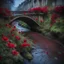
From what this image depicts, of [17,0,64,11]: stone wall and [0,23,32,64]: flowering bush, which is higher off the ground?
[17,0,64,11]: stone wall

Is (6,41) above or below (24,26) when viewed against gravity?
above

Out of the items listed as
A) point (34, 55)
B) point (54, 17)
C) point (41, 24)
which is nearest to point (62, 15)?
point (54, 17)

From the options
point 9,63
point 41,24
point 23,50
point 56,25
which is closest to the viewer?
point 9,63

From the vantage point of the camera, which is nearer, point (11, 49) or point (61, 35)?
point (11, 49)

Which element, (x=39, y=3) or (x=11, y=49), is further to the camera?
(x=39, y=3)

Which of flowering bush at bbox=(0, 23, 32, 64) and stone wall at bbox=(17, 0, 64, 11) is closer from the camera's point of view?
flowering bush at bbox=(0, 23, 32, 64)

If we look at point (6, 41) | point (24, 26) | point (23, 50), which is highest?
point (6, 41)

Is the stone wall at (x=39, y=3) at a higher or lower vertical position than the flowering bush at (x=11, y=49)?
higher

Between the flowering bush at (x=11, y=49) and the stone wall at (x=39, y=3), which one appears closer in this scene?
the flowering bush at (x=11, y=49)

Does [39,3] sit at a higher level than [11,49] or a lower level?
higher

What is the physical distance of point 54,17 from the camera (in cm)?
1515

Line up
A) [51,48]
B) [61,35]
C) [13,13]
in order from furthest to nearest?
[13,13] < [61,35] < [51,48]

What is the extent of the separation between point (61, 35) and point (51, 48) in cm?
191

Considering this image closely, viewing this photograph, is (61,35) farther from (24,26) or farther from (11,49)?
(24,26)
